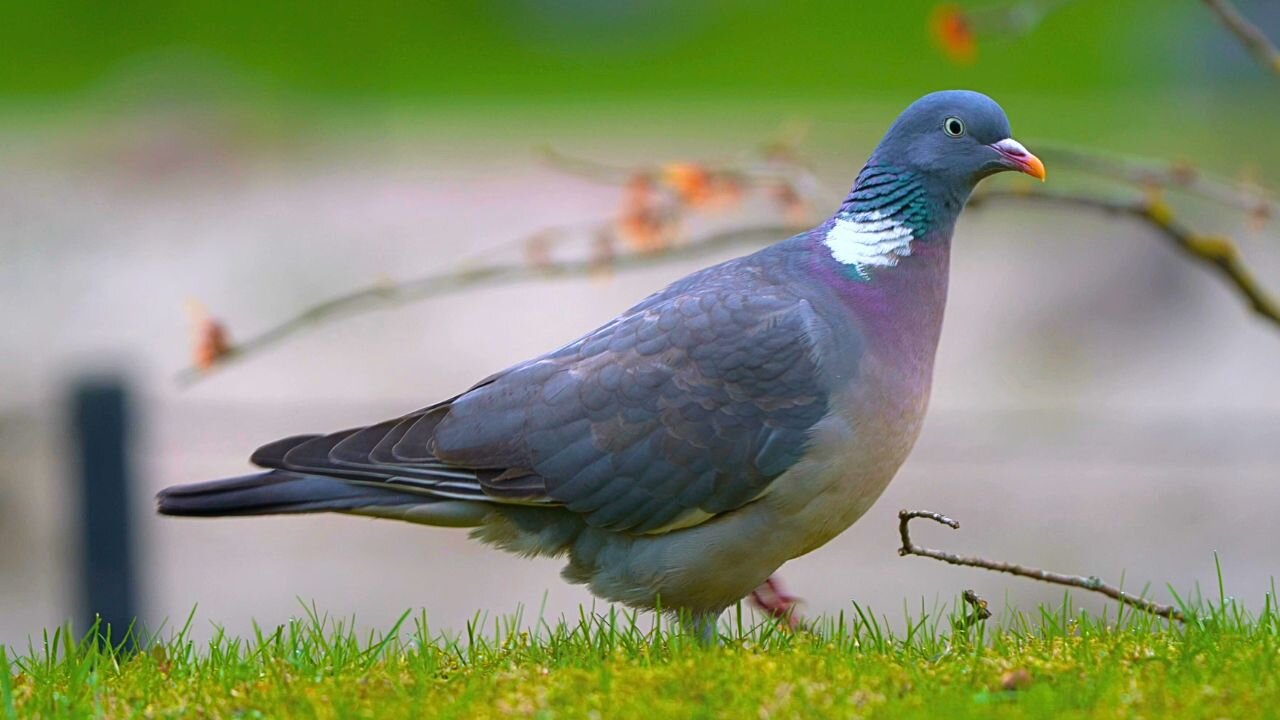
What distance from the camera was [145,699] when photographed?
12.1ft

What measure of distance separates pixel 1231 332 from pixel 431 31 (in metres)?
18.8

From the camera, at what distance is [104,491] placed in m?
6.28

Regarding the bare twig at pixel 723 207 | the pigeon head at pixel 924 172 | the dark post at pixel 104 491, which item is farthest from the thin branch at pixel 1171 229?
the dark post at pixel 104 491

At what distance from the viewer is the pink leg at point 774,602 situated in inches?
170

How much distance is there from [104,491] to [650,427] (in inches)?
112

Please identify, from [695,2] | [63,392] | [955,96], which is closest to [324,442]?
[955,96]

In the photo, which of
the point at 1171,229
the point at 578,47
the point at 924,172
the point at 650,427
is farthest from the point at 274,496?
the point at 578,47

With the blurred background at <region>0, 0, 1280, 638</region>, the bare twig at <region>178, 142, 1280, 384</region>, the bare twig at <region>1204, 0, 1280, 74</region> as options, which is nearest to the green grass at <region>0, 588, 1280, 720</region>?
the bare twig at <region>178, 142, 1280, 384</region>

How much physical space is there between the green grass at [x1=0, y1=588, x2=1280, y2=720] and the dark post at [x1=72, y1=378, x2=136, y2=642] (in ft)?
6.72

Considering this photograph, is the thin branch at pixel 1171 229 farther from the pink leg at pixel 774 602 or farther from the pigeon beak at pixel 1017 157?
the pink leg at pixel 774 602

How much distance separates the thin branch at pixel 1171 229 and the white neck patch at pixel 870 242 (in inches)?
15.0

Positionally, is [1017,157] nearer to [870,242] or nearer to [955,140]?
[955,140]

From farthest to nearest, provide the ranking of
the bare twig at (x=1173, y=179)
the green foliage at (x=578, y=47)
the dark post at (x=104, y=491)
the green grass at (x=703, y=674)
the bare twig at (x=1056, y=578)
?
the green foliage at (x=578, y=47) < the dark post at (x=104, y=491) < the bare twig at (x=1173, y=179) < the bare twig at (x=1056, y=578) < the green grass at (x=703, y=674)

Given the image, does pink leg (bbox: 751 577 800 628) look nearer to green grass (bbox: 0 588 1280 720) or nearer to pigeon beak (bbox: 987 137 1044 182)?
green grass (bbox: 0 588 1280 720)
